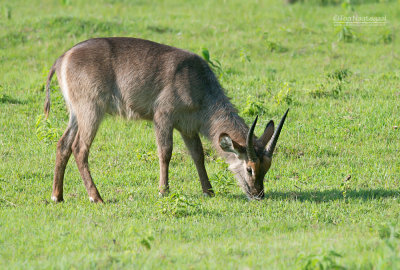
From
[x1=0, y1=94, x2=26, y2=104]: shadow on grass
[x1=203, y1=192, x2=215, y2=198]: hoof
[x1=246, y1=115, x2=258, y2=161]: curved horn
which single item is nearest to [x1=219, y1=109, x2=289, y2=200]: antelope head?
[x1=246, y1=115, x2=258, y2=161]: curved horn

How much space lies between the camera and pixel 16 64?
12734mm

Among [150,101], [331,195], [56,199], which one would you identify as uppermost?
[150,101]

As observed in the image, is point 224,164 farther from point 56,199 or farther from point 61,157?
point 56,199

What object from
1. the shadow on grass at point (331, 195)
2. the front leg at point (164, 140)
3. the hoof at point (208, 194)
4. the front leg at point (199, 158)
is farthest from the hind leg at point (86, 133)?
the shadow on grass at point (331, 195)

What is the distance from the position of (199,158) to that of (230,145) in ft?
2.36

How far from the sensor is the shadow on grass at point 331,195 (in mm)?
7102

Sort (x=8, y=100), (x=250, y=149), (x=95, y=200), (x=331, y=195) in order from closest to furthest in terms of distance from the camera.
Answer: (x=250, y=149), (x=95, y=200), (x=331, y=195), (x=8, y=100)

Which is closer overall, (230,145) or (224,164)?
(230,145)

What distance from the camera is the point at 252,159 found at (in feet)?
22.8

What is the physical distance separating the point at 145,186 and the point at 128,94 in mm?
1171

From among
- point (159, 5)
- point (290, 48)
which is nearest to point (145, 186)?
point (290, 48)

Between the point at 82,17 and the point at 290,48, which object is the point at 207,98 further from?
the point at 82,17

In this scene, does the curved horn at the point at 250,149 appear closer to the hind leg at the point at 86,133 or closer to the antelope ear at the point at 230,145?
the antelope ear at the point at 230,145

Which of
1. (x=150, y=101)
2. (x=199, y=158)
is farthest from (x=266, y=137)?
(x=150, y=101)
